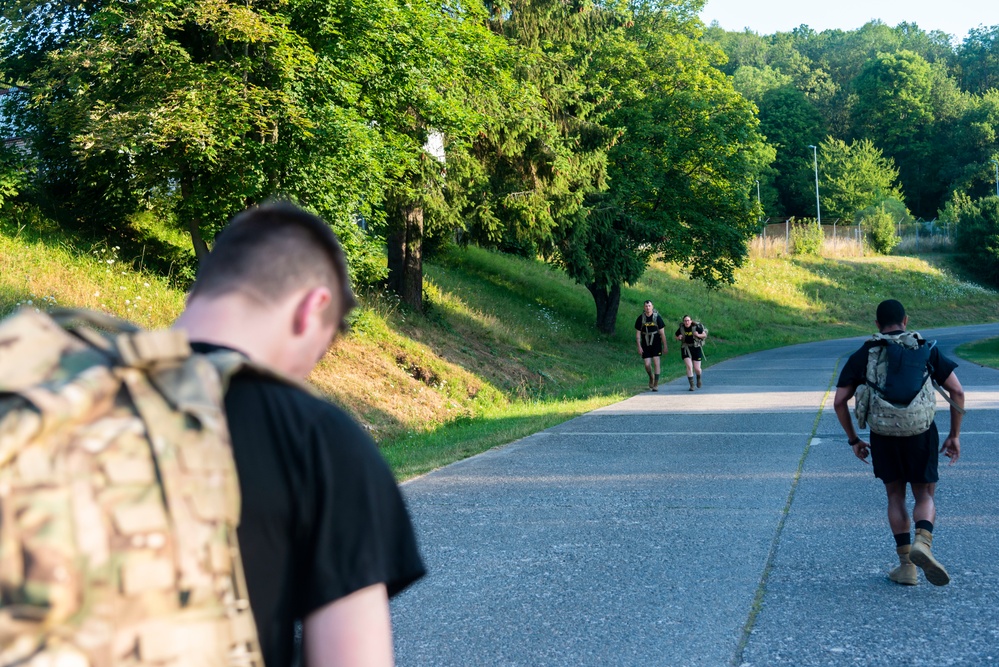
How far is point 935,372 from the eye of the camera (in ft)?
21.0

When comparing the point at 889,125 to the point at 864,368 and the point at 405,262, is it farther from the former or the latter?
the point at 864,368

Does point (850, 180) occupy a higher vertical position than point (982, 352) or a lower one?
higher

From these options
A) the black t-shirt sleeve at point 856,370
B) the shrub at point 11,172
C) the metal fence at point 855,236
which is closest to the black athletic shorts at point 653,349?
the shrub at point 11,172

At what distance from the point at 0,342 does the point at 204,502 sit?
0.37 metres

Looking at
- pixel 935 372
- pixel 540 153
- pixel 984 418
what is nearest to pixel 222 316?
pixel 935 372

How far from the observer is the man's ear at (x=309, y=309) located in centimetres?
177

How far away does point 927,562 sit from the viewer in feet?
19.9

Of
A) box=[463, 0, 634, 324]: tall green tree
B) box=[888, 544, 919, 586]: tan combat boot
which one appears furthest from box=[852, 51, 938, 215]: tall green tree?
box=[888, 544, 919, 586]: tan combat boot

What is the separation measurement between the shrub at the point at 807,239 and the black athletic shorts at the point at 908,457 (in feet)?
208

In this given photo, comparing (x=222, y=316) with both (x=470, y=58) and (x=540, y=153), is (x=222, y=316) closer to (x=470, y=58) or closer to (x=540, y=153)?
(x=470, y=58)

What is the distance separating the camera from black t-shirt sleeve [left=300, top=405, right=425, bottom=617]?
1.64 m

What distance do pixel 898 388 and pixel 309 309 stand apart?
5.32 m

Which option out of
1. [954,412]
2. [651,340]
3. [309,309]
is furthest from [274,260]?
[651,340]

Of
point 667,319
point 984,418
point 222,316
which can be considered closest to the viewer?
point 222,316
